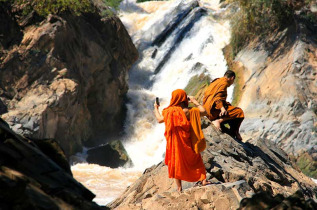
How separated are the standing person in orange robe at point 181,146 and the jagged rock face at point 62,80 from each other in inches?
343

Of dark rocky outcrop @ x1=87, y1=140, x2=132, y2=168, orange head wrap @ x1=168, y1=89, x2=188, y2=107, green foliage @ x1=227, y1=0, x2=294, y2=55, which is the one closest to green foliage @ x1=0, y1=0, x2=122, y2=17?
dark rocky outcrop @ x1=87, y1=140, x2=132, y2=168

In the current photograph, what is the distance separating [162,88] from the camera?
78.8 feet

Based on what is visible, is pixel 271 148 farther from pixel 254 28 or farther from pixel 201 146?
pixel 254 28

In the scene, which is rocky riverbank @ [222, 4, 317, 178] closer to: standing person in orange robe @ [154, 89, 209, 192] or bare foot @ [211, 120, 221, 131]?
bare foot @ [211, 120, 221, 131]

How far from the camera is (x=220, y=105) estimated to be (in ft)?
29.4

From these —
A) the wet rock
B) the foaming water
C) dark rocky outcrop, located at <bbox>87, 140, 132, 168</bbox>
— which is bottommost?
dark rocky outcrop, located at <bbox>87, 140, 132, 168</bbox>

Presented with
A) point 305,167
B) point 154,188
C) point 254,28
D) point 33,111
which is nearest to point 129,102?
point 254,28

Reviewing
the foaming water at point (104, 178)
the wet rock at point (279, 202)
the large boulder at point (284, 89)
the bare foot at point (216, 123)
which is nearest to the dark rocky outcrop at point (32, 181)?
the wet rock at point (279, 202)

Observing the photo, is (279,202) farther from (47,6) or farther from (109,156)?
(47,6)

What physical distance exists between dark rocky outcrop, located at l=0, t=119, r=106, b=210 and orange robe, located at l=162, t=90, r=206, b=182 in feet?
7.71

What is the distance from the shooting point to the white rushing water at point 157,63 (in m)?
19.1

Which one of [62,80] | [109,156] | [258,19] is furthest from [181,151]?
[258,19]

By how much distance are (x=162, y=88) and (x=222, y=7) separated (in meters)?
6.91

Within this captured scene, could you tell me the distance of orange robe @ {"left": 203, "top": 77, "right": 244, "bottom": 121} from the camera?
29.5 feet
